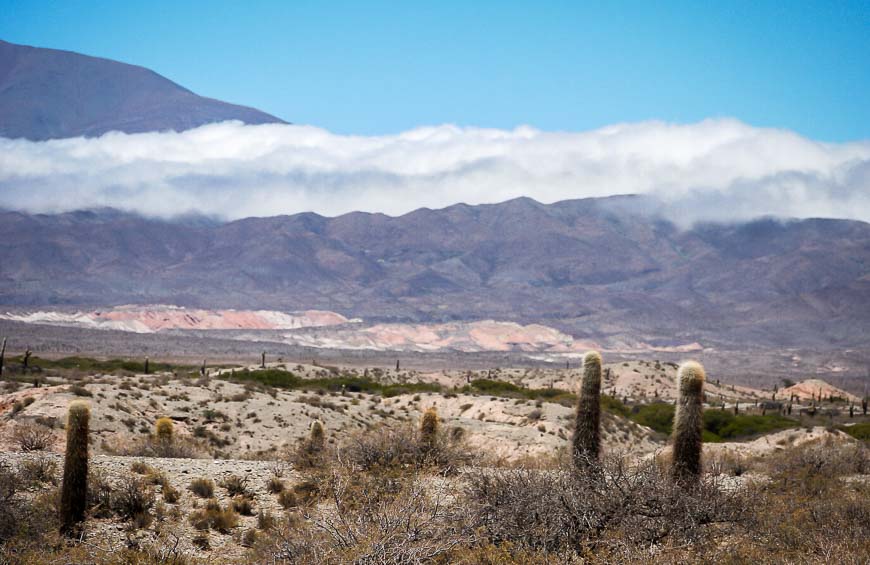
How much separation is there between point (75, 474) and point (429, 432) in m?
6.93

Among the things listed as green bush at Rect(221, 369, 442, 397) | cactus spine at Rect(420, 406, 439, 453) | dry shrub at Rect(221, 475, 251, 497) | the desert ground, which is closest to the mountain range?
green bush at Rect(221, 369, 442, 397)

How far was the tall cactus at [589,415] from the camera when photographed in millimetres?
13641

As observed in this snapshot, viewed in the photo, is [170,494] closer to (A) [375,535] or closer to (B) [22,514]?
(B) [22,514]

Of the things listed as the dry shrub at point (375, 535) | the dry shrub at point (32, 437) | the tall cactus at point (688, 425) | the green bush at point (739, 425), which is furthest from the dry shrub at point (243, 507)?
the green bush at point (739, 425)

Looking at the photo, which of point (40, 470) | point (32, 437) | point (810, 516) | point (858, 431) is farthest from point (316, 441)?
point (858, 431)

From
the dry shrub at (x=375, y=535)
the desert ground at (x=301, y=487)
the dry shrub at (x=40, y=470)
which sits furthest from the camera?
the dry shrub at (x=40, y=470)

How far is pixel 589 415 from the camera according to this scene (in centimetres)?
1384

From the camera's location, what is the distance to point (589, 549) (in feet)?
31.1

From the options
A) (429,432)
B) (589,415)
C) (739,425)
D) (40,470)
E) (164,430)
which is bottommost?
(739,425)

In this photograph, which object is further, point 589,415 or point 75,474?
point 589,415

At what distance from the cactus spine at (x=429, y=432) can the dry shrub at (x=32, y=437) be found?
7.99m

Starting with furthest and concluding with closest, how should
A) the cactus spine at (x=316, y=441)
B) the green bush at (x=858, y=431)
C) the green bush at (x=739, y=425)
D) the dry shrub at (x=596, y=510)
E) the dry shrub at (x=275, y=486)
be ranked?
the green bush at (x=739, y=425), the green bush at (x=858, y=431), the cactus spine at (x=316, y=441), the dry shrub at (x=275, y=486), the dry shrub at (x=596, y=510)

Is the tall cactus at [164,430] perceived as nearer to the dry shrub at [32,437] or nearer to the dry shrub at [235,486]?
the dry shrub at [32,437]

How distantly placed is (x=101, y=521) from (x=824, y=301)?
157700 mm
